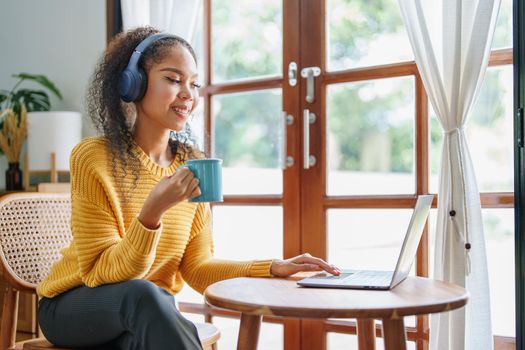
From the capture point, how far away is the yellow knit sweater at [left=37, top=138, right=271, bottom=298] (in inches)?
55.8

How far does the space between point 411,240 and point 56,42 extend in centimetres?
247

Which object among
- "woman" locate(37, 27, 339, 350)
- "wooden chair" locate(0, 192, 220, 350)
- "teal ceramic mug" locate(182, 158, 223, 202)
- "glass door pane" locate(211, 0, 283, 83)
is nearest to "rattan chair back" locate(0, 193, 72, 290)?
"wooden chair" locate(0, 192, 220, 350)

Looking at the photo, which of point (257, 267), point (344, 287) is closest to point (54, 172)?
point (257, 267)

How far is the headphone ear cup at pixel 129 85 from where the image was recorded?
165 centimetres

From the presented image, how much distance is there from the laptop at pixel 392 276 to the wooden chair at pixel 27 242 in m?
0.38

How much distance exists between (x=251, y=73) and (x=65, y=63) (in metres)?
1.07

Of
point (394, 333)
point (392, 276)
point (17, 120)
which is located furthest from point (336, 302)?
point (17, 120)

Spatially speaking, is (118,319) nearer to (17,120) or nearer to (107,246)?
(107,246)

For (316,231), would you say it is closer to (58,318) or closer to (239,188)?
(239,188)

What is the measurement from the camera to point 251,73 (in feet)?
8.98

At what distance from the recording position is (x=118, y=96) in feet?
5.74

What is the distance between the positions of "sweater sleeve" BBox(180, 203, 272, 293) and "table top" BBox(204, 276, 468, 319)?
0.18 metres

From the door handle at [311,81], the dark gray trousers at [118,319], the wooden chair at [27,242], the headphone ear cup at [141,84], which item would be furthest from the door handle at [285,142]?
the dark gray trousers at [118,319]

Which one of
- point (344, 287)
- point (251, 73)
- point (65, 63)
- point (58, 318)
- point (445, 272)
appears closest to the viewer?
point (344, 287)
